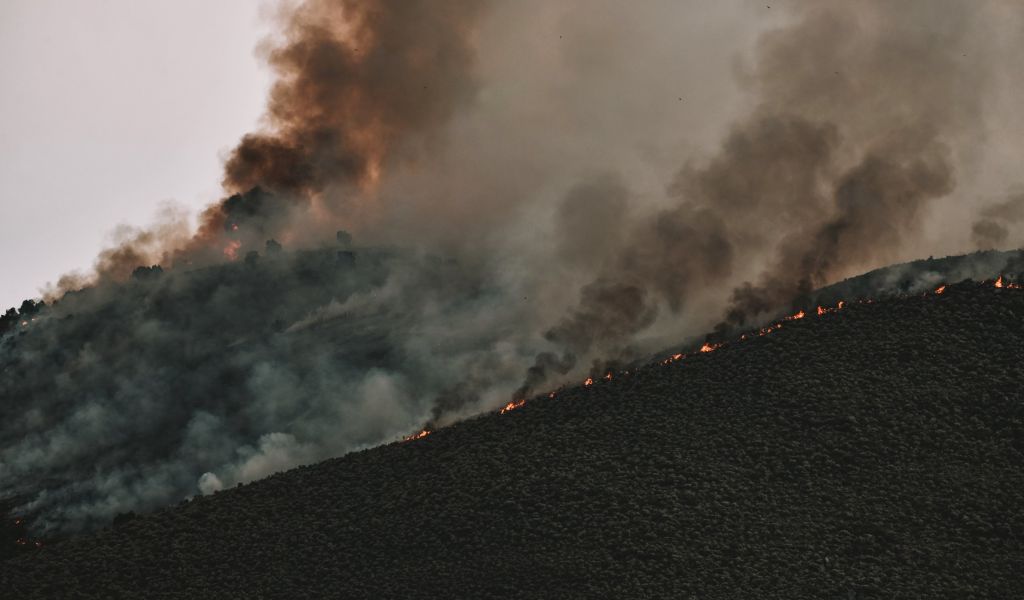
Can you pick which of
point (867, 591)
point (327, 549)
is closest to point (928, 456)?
point (867, 591)

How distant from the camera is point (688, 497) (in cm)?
3812

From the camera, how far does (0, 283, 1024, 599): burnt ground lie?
3406 centimetres

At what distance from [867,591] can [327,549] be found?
764 inches

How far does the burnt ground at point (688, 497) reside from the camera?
34.1m

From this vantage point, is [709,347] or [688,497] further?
[709,347]

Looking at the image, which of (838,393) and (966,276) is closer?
(838,393)

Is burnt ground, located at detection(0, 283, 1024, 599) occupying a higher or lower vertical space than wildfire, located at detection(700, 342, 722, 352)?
lower

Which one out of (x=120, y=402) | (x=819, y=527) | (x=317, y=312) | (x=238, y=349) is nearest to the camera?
(x=819, y=527)

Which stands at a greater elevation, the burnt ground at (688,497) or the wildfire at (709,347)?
the wildfire at (709,347)

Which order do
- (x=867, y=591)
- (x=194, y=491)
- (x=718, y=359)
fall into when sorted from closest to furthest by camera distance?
(x=867, y=591)
(x=718, y=359)
(x=194, y=491)

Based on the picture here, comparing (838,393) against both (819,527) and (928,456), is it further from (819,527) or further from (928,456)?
(819,527)

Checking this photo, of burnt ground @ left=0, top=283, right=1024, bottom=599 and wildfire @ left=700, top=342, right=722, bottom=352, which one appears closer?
burnt ground @ left=0, top=283, right=1024, bottom=599

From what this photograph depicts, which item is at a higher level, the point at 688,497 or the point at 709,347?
the point at 709,347

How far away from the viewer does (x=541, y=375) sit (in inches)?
2598
